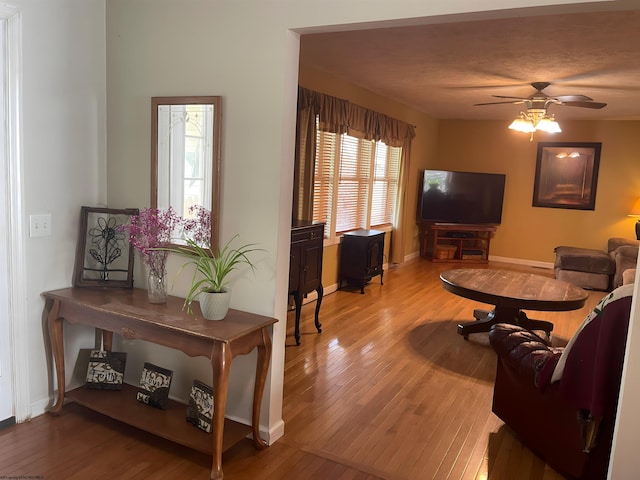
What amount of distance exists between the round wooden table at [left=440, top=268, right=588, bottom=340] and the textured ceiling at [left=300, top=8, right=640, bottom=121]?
192 cm

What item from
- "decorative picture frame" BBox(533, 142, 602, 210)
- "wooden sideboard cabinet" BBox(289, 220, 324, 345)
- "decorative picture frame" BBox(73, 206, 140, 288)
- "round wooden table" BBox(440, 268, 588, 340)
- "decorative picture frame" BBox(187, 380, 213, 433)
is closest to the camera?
"decorative picture frame" BBox(187, 380, 213, 433)

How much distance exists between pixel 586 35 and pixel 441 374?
2.63m

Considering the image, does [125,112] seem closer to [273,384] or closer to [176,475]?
[273,384]

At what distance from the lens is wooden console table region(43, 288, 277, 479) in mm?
2369

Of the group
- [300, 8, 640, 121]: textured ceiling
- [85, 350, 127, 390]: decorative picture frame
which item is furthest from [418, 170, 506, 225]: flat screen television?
[85, 350, 127, 390]: decorative picture frame

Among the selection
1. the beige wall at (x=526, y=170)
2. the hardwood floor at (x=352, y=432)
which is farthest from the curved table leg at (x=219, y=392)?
the beige wall at (x=526, y=170)

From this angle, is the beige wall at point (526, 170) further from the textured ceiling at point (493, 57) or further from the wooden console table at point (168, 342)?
the wooden console table at point (168, 342)

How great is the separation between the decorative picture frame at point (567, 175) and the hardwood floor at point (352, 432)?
184 inches

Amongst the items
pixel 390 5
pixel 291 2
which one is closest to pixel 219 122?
pixel 291 2

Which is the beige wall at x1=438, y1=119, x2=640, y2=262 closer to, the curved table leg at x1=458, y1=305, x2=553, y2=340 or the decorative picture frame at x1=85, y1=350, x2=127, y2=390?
the curved table leg at x1=458, y1=305, x2=553, y2=340

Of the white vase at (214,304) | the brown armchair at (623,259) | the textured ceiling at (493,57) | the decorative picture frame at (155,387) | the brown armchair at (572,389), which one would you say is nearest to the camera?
the brown armchair at (572,389)

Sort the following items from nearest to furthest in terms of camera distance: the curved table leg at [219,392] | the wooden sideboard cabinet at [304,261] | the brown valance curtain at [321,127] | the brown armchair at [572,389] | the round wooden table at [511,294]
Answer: the brown armchair at [572,389] → the curved table leg at [219,392] → the round wooden table at [511,294] → the wooden sideboard cabinet at [304,261] → the brown valance curtain at [321,127]

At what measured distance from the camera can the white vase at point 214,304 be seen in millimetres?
2486

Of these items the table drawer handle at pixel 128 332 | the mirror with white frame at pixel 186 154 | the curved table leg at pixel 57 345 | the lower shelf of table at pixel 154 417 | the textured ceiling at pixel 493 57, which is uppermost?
the textured ceiling at pixel 493 57
